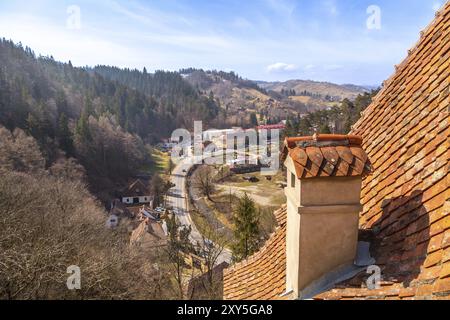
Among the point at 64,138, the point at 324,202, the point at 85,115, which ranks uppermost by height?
the point at 85,115

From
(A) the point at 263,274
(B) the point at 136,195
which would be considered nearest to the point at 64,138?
(B) the point at 136,195

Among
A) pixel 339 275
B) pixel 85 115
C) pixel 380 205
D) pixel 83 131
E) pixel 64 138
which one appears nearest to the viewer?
pixel 339 275

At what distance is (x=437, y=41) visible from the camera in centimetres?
464

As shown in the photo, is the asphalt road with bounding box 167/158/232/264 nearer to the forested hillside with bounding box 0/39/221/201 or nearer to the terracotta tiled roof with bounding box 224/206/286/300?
the forested hillside with bounding box 0/39/221/201

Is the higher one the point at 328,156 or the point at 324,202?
the point at 328,156

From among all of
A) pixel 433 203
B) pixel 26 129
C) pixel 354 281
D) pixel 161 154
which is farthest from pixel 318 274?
pixel 161 154

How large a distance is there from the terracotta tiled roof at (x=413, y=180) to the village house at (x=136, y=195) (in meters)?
58.7

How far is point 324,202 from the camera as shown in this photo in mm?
3570

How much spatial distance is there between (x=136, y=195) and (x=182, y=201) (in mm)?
9471

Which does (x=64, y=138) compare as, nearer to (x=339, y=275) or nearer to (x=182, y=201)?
(x=182, y=201)

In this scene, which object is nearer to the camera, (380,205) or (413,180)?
(413,180)

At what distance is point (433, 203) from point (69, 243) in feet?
50.4

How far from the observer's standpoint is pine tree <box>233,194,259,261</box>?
2756cm

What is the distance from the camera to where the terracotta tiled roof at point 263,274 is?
5.44 m
